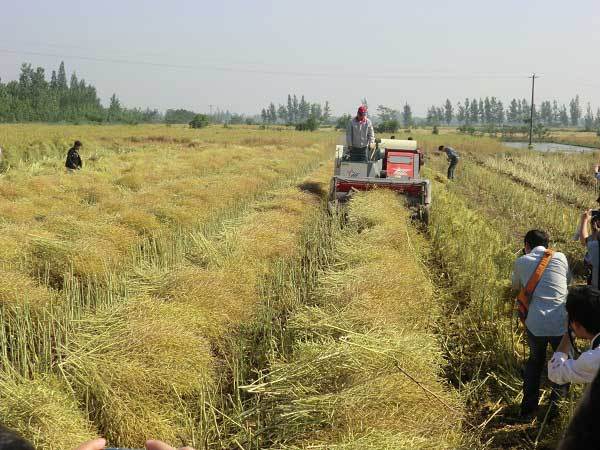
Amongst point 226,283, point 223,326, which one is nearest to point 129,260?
point 226,283

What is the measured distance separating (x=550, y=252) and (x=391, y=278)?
4.70ft

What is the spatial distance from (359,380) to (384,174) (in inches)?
308

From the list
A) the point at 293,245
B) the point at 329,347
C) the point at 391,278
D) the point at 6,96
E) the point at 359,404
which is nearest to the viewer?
the point at 359,404

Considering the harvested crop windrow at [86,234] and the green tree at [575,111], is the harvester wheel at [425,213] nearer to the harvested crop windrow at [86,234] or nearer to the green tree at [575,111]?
the harvested crop windrow at [86,234]

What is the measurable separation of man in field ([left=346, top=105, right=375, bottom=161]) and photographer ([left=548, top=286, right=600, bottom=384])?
755 cm

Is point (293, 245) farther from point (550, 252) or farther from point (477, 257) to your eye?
point (550, 252)

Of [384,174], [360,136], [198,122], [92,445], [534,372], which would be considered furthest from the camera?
[198,122]

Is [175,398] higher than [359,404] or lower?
lower

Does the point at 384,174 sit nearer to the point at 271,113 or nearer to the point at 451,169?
the point at 451,169

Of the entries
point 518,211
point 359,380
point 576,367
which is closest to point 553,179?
point 518,211

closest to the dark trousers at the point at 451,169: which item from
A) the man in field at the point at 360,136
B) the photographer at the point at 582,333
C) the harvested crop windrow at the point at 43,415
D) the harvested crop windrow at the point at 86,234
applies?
the harvested crop windrow at the point at 86,234

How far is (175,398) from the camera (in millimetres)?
3346

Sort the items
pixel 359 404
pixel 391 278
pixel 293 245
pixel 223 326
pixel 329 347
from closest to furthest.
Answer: pixel 359 404 → pixel 329 347 → pixel 223 326 → pixel 391 278 → pixel 293 245

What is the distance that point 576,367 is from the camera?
2.62 metres
